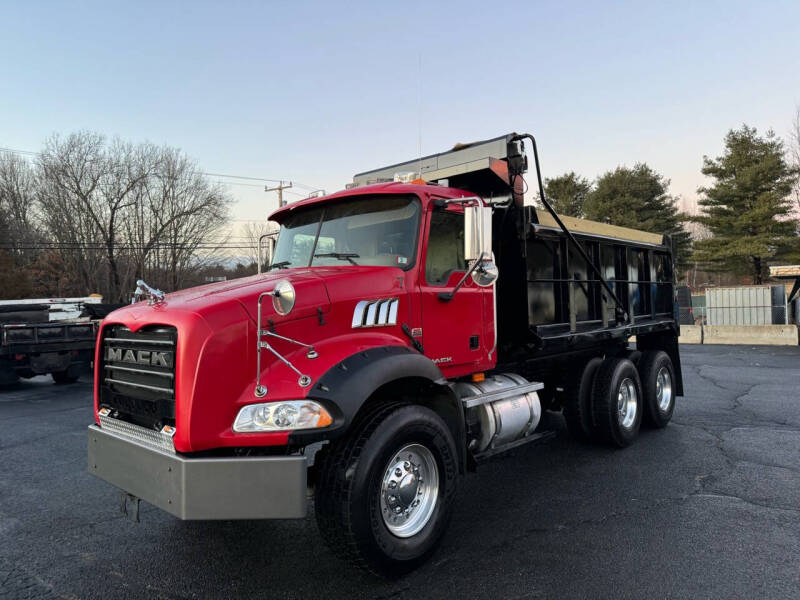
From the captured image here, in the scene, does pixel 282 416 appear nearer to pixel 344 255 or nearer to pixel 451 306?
pixel 344 255

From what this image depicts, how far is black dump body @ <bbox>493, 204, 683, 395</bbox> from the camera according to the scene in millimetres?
5023

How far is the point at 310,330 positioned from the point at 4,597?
2.33 m

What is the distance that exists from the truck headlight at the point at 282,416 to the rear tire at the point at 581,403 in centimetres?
403

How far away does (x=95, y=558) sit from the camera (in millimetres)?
3670

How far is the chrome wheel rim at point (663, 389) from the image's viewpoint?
7.23 meters

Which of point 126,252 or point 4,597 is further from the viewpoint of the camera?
point 126,252

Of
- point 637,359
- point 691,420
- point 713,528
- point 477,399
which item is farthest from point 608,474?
point 691,420

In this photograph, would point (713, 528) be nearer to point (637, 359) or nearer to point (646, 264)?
point (637, 359)

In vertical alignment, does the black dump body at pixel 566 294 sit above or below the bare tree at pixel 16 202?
below

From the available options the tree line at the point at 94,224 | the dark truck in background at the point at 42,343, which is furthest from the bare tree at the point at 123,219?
the dark truck in background at the point at 42,343

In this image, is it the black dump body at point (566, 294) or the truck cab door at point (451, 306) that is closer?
the truck cab door at point (451, 306)

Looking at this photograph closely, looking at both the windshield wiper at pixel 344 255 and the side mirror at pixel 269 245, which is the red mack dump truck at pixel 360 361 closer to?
the windshield wiper at pixel 344 255

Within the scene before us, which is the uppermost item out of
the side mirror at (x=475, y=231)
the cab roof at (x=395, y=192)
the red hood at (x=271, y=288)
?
the cab roof at (x=395, y=192)

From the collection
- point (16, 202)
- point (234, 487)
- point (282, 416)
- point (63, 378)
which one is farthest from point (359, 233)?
point (16, 202)
